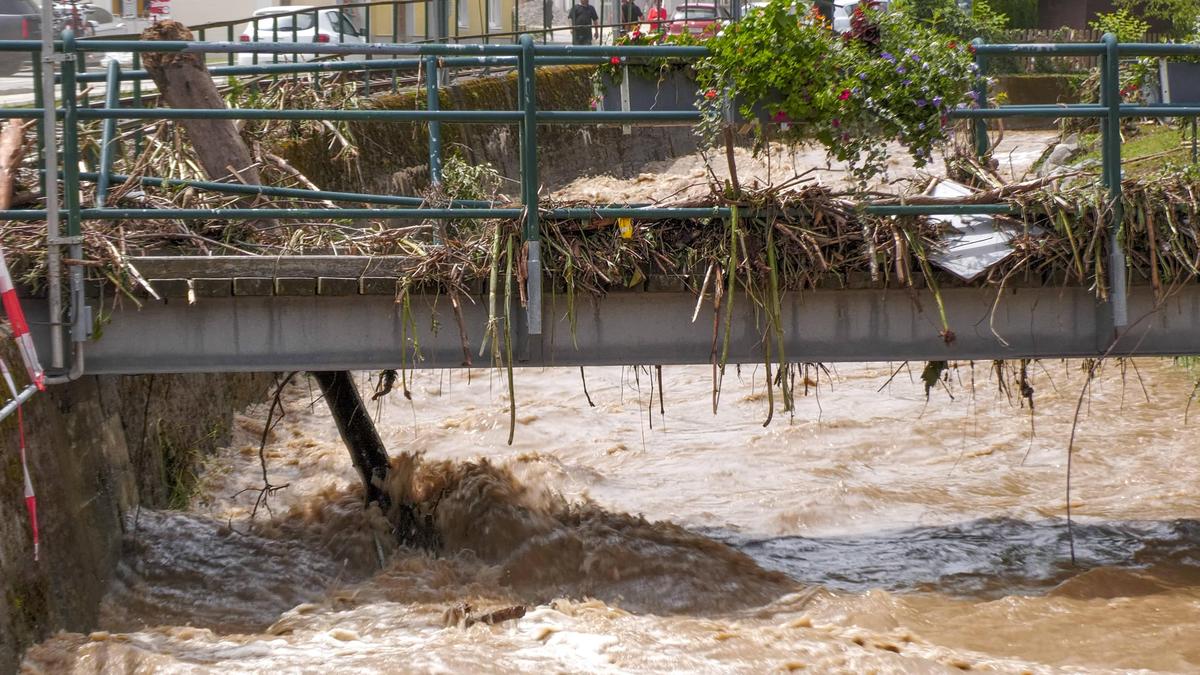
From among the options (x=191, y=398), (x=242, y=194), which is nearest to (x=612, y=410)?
(x=191, y=398)

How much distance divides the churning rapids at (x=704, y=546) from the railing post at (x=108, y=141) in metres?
2.14

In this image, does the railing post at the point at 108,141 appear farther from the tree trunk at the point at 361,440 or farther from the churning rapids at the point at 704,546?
the churning rapids at the point at 704,546

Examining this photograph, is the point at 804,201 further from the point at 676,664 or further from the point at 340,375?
the point at 340,375

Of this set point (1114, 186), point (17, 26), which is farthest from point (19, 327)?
point (17, 26)

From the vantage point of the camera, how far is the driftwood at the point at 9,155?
6.73 metres

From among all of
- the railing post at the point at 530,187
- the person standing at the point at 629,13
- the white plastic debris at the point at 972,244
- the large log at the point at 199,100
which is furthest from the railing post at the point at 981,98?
the person standing at the point at 629,13

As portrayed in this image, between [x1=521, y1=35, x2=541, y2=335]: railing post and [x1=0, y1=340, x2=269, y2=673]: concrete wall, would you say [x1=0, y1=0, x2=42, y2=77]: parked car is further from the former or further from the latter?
[x1=521, y1=35, x2=541, y2=335]: railing post

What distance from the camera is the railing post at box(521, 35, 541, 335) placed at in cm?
607

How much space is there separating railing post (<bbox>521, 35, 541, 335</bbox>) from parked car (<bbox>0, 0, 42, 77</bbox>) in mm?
9854

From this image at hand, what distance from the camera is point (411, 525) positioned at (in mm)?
8625

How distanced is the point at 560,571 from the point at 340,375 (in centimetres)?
181

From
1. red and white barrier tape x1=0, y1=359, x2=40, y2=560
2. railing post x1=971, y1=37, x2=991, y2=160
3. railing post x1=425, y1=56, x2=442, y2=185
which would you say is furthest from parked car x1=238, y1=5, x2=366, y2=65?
railing post x1=971, y1=37, x2=991, y2=160

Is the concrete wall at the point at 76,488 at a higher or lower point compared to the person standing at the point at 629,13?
lower

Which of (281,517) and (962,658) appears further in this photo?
(281,517)
